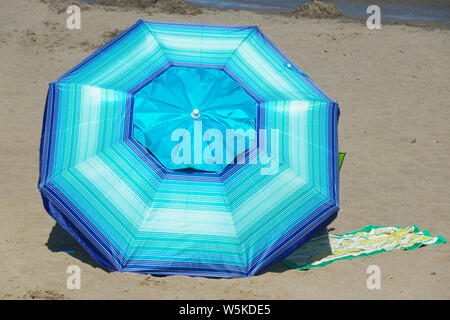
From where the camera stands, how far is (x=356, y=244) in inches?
226

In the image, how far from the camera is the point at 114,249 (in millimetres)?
4832

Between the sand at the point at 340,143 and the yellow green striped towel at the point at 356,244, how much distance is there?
98mm

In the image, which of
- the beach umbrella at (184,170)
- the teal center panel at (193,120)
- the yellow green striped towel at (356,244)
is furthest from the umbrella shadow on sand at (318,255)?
the teal center panel at (193,120)

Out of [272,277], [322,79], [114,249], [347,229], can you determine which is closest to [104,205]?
[114,249]

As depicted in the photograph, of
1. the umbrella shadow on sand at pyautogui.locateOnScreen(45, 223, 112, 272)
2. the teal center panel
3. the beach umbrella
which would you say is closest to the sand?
the umbrella shadow on sand at pyautogui.locateOnScreen(45, 223, 112, 272)

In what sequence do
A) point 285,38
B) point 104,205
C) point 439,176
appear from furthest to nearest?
point 285,38
point 439,176
point 104,205

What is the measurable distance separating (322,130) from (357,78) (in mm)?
4531

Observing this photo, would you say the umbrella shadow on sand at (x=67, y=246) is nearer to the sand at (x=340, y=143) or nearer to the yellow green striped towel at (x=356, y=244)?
the sand at (x=340, y=143)

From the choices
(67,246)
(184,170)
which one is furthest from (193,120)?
(67,246)

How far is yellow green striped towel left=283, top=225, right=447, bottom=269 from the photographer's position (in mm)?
5453

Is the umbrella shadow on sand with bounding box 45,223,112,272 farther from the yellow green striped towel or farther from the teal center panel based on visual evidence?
the yellow green striped towel

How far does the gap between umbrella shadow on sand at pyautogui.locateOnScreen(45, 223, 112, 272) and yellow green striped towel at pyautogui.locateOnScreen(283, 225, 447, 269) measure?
1.46m

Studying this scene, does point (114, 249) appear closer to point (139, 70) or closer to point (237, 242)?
point (237, 242)

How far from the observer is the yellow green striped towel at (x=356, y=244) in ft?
17.9
